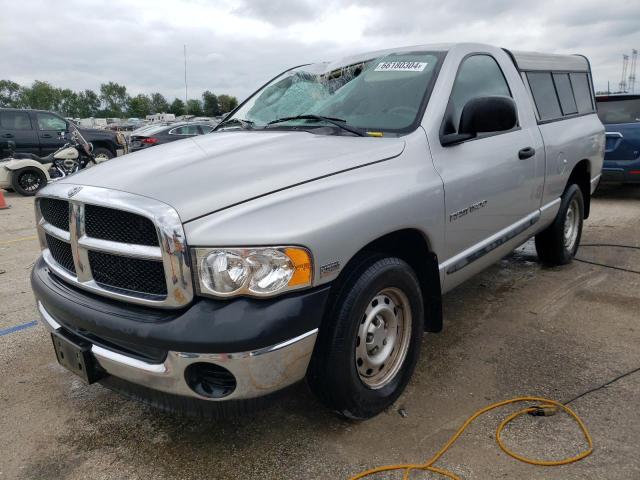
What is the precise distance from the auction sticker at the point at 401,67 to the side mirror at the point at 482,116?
1.53ft

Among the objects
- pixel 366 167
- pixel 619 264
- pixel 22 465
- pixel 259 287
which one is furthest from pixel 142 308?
pixel 619 264

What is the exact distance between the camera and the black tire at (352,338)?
88.0 inches

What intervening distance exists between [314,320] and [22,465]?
61.1 inches

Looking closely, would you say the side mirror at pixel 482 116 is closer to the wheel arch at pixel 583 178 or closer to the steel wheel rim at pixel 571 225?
the wheel arch at pixel 583 178

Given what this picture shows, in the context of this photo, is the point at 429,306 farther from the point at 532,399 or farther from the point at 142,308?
the point at 142,308

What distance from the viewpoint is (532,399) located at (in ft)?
9.07

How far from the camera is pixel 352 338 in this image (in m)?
2.27

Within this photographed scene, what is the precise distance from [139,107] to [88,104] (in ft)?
39.4

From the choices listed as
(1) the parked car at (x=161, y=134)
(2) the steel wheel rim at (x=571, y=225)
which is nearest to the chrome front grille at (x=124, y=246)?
(2) the steel wheel rim at (x=571, y=225)

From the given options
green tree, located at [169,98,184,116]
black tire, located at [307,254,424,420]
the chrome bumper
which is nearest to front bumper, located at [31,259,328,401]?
the chrome bumper

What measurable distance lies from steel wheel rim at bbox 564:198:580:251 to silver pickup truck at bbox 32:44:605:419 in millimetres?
1648

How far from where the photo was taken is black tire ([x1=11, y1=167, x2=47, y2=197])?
10.8m

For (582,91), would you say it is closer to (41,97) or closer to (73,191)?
(73,191)

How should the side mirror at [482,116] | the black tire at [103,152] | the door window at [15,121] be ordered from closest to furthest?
the side mirror at [482,116] < the door window at [15,121] < the black tire at [103,152]
